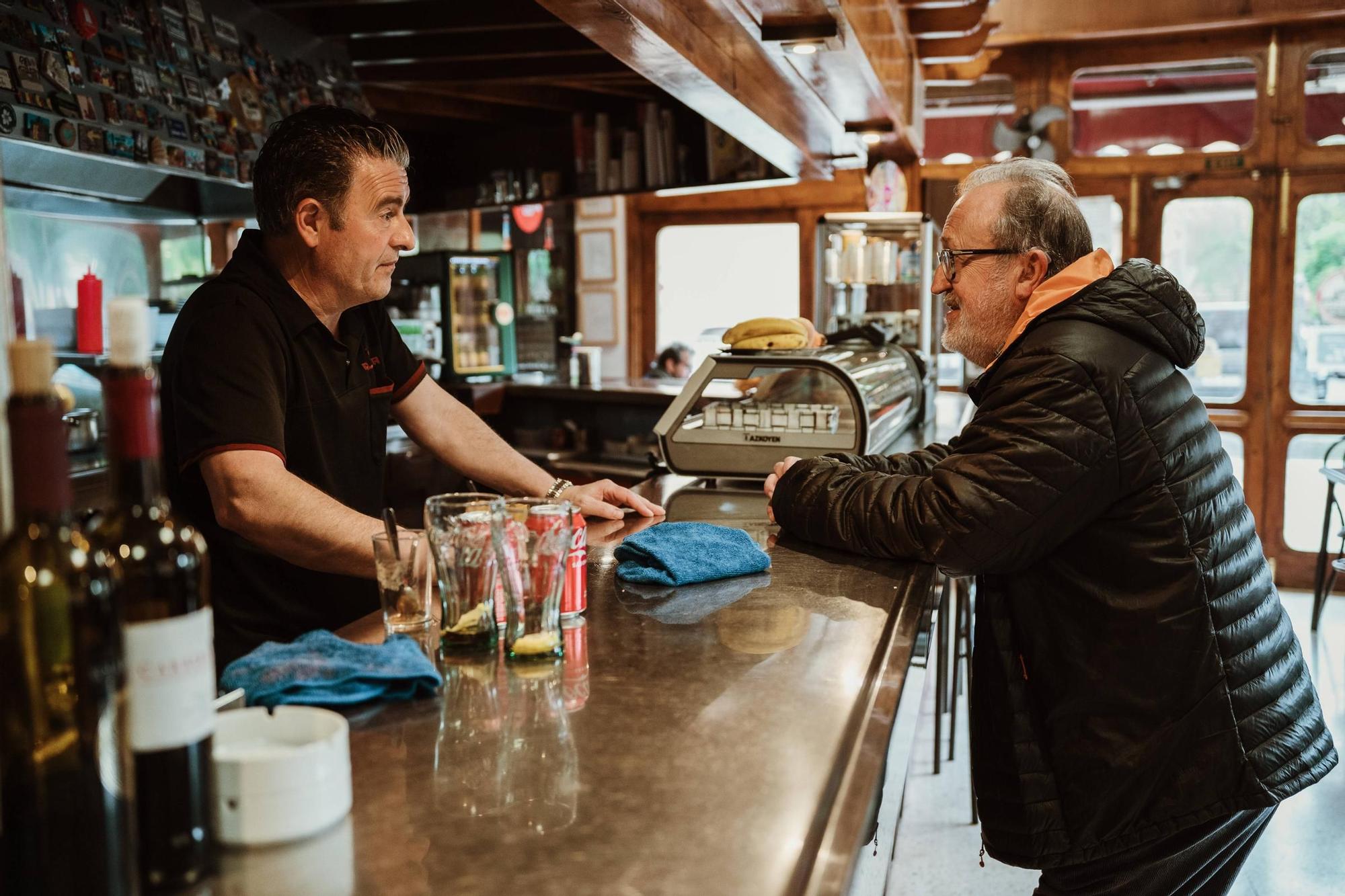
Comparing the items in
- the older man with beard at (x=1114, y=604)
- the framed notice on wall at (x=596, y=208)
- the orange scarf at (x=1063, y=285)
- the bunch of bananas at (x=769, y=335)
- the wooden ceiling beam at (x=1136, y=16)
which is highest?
the wooden ceiling beam at (x=1136, y=16)

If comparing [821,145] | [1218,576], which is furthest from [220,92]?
[1218,576]

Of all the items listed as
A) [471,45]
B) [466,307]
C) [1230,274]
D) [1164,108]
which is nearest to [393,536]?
[471,45]

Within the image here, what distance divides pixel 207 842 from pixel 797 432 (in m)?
2.18

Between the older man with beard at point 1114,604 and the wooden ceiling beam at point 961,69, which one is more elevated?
the wooden ceiling beam at point 961,69

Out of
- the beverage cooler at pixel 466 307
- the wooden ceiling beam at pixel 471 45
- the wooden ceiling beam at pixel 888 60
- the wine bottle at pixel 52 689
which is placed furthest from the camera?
the beverage cooler at pixel 466 307

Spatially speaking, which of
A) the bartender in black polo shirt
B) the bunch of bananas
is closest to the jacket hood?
the bartender in black polo shirt

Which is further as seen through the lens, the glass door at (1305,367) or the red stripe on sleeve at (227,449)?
the glass door at (1305,367)

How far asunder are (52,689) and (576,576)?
0.85 meters

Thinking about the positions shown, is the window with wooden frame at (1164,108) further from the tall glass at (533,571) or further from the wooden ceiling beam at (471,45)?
the tall glass at (533,571)

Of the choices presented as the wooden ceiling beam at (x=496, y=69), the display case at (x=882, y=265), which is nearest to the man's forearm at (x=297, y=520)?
the wooden ceiling beam at (x=496, y=69)

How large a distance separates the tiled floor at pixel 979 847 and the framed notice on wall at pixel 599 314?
5245 millimetres

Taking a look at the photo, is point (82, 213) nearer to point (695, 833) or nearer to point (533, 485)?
point (533, 485)

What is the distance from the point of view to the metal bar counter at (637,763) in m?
0.88

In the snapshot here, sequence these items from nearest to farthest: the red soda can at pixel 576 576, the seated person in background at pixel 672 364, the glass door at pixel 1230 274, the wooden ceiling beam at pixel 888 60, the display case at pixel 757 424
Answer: the red soda can at pixel 576 576, the display case at pixel 757 424, the wooden ceiling beam at pixel 888 60, the glass door at pixel 1230 274, the seated person in background at pixel 672 364
